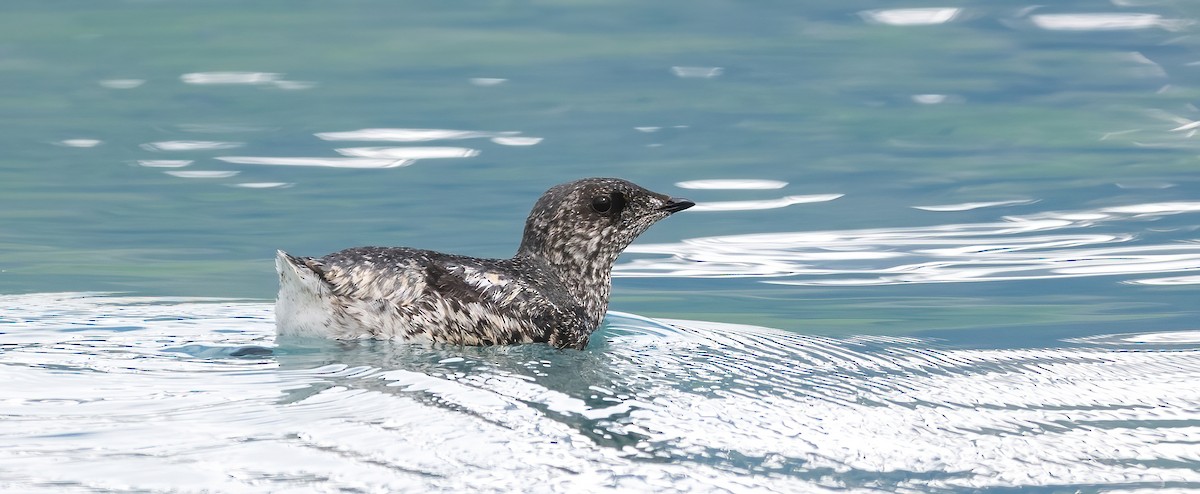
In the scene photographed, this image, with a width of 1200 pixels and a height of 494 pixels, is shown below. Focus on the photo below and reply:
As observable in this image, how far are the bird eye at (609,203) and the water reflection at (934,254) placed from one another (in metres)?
2.31

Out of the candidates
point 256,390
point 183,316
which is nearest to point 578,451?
point 256,390

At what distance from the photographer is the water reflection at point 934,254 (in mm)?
11875

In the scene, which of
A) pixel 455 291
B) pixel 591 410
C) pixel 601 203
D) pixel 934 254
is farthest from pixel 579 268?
pixel 934 254

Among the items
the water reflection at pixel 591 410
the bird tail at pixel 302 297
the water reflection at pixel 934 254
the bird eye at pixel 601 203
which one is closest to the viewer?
the water reflection at pixel 591 410

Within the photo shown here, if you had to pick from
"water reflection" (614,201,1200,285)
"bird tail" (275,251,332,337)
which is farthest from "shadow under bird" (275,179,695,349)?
"water reflection" (614,201,1200,285)

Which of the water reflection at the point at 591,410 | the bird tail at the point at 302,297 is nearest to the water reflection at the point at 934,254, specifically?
the water reflection at the point at 591,410

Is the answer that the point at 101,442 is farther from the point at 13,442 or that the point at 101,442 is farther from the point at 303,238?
the point at 303,238

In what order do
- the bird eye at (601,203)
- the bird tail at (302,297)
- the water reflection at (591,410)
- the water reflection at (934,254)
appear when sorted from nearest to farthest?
the water reflection at (591,410)
the bird tail at (302,297)
the bird eye at (601,203)
the water reflection at (934,254)

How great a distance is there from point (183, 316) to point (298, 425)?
9.70 ft

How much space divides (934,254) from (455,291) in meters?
4.86

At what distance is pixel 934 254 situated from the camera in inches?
493

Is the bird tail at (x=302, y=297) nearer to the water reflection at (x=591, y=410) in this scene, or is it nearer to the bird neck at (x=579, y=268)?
the water reflection at (x=591, y=410)

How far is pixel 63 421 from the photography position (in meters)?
7.02

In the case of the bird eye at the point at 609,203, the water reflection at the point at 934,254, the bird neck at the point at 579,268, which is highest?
the bird eye at the point at 609,203
